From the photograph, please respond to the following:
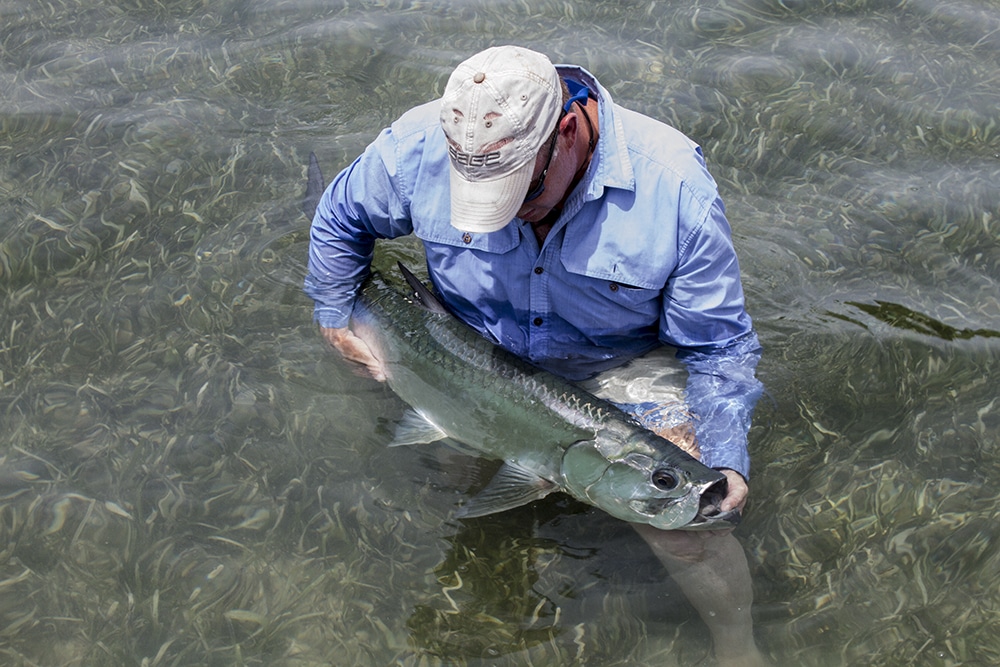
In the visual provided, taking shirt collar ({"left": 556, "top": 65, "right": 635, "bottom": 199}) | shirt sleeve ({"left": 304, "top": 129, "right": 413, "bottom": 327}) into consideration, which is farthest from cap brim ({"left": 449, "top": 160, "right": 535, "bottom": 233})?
shirt sleeve ({"left": 304, "top": 129, "right": 413, "bottom": 327})

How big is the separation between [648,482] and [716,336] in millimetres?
636

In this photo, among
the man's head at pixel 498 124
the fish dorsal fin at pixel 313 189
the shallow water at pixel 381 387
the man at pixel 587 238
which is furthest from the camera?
the fish dorsal fin at pixel 313 189

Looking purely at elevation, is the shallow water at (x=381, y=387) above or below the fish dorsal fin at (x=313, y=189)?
below

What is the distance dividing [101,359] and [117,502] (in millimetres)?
880

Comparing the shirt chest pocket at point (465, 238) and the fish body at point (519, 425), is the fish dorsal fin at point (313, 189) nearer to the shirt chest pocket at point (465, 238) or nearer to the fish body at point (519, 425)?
the fish body at point (519, 425)

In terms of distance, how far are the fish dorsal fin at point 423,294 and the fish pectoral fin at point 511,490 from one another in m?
0.73

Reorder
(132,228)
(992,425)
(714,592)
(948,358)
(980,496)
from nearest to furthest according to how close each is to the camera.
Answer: (714,592) < (980,496) < (992,425) < (948,358) < (132,228)

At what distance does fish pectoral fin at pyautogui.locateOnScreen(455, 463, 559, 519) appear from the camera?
3568 mm

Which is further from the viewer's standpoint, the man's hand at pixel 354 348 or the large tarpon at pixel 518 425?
the man's hand at pixel 354 348

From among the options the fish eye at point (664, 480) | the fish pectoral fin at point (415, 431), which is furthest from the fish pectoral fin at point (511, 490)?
the fish eye at point (664, 480)

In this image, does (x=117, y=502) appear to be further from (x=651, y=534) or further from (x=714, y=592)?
→ (x=714, y=592)

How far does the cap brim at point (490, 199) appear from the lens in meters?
3.01

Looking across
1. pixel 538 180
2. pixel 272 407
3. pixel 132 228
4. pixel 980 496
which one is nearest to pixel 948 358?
pixel 980 496

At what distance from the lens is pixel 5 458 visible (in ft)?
13.4
